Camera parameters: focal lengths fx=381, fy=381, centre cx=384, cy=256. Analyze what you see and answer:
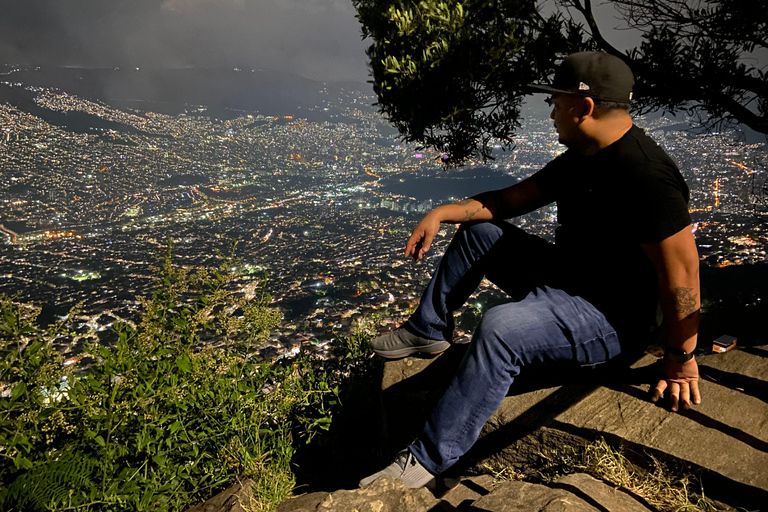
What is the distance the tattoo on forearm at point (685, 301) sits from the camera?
6.88ft

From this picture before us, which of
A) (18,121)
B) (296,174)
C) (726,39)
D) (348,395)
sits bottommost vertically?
(348,395)

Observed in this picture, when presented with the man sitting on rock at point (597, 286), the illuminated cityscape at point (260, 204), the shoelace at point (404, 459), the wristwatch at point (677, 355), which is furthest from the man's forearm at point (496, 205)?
the shoelace at point (404, 459)

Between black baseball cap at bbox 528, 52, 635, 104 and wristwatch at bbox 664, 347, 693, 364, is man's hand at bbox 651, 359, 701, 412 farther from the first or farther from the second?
black baseball cap at bbox 528, 52, 635, 104

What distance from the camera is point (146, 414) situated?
7.20 feet

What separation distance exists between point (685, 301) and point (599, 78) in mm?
1387

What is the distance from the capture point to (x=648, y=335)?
2.49m

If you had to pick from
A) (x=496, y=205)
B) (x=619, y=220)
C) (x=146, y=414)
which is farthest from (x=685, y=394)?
(x=146, y=414)

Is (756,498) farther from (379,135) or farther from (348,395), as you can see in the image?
(379,135)

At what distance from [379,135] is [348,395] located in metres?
133

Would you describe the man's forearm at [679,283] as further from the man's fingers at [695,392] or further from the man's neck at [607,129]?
the man's neck at [607,129]

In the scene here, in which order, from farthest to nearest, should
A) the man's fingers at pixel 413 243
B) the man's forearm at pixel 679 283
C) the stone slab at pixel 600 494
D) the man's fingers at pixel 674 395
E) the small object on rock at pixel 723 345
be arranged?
the small object on rock at pixel 723 345 < the man's fingers at pixel 413 243 < the man's fingers at pixel 674 395 < the man's forearm at pixel 679 283 < the stone slab at pixel 600 494

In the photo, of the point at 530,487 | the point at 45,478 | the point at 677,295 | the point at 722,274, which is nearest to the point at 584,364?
the point at 677,295

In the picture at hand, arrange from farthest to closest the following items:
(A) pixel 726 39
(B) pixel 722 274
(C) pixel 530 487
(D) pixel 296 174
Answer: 1. (D) pixel 296 174
2. (B) pixel 722 274
3. (A) pixel 726 39
4. (C) pixel 530 487

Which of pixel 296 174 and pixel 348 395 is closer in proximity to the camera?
pixel 348 395
